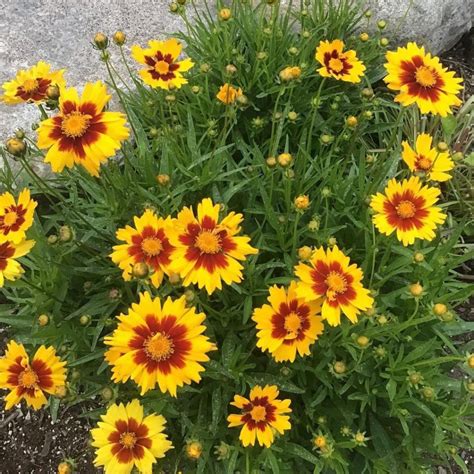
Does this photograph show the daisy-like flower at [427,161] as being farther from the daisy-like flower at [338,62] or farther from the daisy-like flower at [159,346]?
the daisy-like flower at [159,346]

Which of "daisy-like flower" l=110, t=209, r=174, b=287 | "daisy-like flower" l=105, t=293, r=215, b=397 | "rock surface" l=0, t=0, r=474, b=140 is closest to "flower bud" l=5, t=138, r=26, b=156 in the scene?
"daisy-like flower" l=110, t=209, r=174, b=287

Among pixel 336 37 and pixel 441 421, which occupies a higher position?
pixel 336 37

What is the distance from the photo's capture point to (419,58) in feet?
5.37

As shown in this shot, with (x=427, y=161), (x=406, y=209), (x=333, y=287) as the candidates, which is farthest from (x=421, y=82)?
(x=333, y=287)

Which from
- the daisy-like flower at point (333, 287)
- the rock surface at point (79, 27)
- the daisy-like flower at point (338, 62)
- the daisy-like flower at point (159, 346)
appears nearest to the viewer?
the daisy-like flower at point (159, 346)

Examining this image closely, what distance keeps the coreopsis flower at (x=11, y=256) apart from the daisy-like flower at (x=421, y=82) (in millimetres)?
1066

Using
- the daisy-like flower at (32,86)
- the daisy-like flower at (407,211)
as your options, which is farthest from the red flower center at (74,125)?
the daisy-like flower at (407,211)

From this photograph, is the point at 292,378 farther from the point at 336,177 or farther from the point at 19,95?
the point at 19,95

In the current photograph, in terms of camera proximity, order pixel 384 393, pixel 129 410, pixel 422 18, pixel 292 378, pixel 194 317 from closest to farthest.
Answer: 1. pixel 194 317
2. pixel 129 410
3. pixel 384 393
4. pixel 292 378
5. pixel 422 18

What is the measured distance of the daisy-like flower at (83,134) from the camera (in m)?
1.33

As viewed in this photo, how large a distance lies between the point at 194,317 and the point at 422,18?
2.24 metres

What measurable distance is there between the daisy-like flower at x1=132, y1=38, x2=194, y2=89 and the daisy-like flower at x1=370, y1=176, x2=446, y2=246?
2.41ft

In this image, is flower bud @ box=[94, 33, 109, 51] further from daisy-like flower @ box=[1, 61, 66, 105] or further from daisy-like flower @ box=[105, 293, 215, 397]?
daisy-like flower @ box=[105, 293, 215, 397]

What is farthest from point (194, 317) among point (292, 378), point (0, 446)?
point (0, 446)
